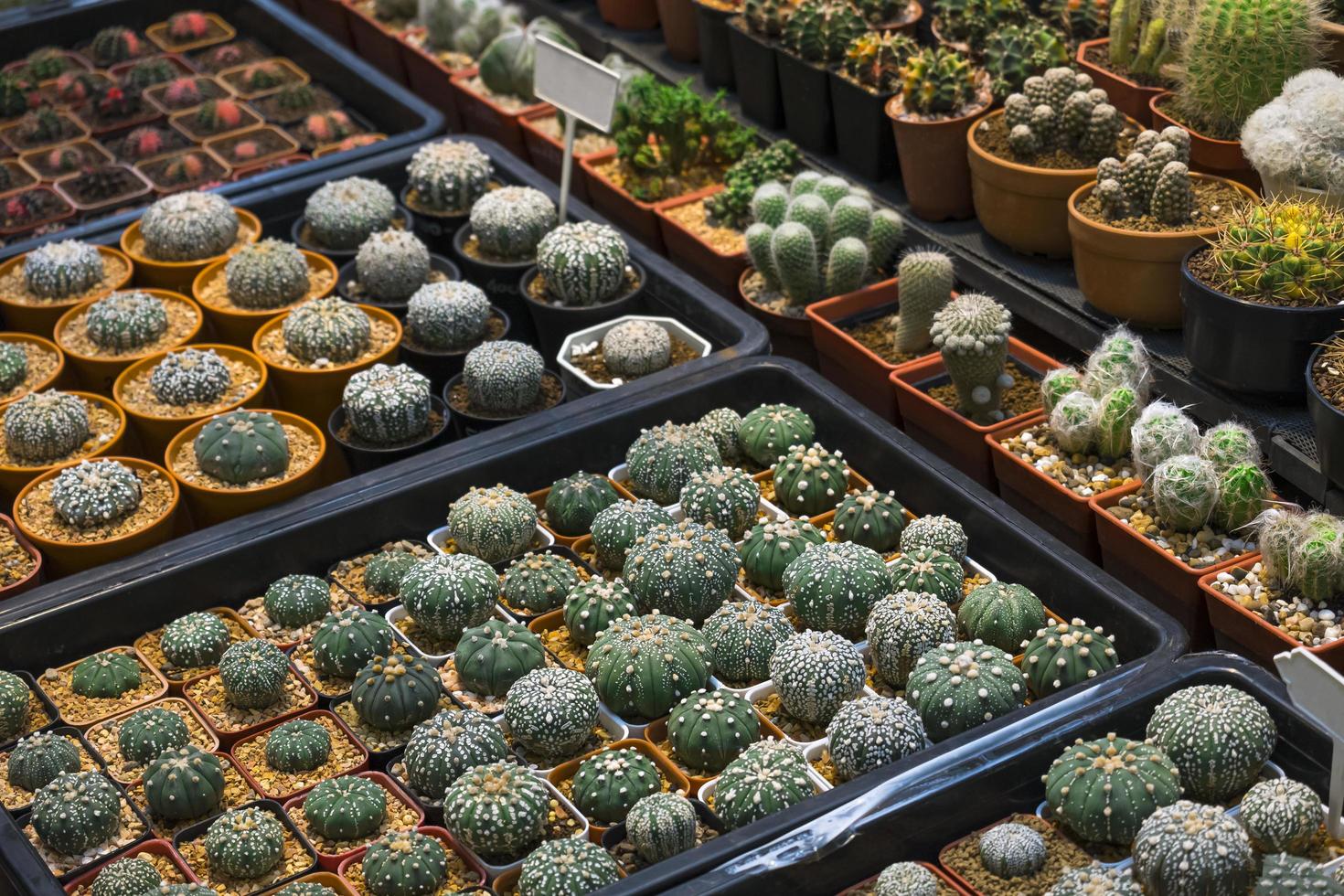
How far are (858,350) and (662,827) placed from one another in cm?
223

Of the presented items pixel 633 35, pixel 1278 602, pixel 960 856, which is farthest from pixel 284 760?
pixel 633 35

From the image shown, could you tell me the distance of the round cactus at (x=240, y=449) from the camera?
16.5 feet

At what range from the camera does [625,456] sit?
17.2 feet

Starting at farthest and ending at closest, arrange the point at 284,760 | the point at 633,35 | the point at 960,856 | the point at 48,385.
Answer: the point at 633,35, the point at 48,385, the point at 284,760, the point at 960,856

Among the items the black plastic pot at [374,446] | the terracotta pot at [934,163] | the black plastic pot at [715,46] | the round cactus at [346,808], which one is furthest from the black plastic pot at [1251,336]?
the black plastic pot at [715,46]

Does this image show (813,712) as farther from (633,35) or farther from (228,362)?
(633,35)

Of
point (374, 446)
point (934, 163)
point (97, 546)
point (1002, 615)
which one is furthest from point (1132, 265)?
point (97, 546)

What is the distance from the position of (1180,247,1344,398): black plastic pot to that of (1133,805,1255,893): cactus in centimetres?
149

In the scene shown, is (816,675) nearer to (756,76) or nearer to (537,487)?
(537,487)

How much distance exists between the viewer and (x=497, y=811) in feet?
12.3

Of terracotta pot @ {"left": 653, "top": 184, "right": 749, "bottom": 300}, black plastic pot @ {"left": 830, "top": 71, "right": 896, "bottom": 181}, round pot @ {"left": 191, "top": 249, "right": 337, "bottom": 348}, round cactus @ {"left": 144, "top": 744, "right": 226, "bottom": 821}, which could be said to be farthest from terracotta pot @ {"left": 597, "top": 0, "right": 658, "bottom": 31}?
round cactus @ {"left": 144, "top": 744, "right": 226, "bottom": 821}

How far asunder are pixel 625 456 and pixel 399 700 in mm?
1358

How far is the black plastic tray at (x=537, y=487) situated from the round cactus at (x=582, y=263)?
661 mm

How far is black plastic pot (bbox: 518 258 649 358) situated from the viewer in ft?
19.1
